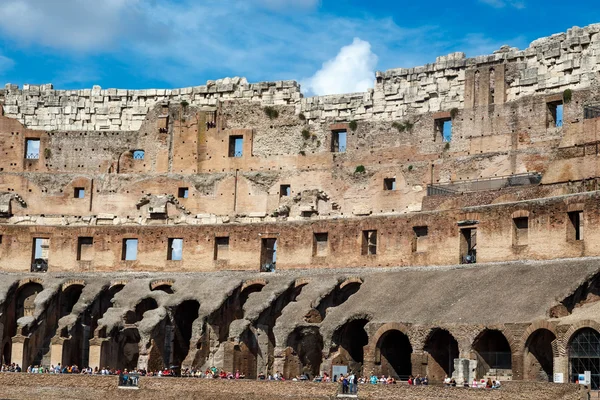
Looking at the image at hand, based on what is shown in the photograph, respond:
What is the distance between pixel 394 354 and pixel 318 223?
9.26 meters

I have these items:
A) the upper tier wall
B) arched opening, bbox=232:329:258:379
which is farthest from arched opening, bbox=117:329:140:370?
the upper tier wall

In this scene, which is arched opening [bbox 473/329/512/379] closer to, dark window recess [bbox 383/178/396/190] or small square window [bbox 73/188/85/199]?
dark window recess [bbox 383/178/396/190]

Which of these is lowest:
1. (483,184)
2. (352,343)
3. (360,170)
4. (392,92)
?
(352,343)

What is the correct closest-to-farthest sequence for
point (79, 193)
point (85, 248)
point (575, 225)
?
point (575, 225), point (85, 248), point (79, 193)

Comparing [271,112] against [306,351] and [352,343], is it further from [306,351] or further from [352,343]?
[352,343]

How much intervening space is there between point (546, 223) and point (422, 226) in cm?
591

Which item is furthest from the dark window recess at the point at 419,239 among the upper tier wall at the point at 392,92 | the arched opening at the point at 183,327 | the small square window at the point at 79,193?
the small square window at the point at 79,193

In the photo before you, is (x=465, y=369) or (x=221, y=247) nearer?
(x=465, y=369)

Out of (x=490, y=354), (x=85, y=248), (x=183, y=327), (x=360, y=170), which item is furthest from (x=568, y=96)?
(x=85, y=248)

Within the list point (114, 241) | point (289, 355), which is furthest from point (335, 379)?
point (114, 241)

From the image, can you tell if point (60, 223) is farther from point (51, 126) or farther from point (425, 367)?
point (425, 367)

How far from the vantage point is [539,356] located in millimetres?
35188

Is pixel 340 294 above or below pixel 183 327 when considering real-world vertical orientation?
above

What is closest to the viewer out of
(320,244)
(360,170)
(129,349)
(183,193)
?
(129,349)
